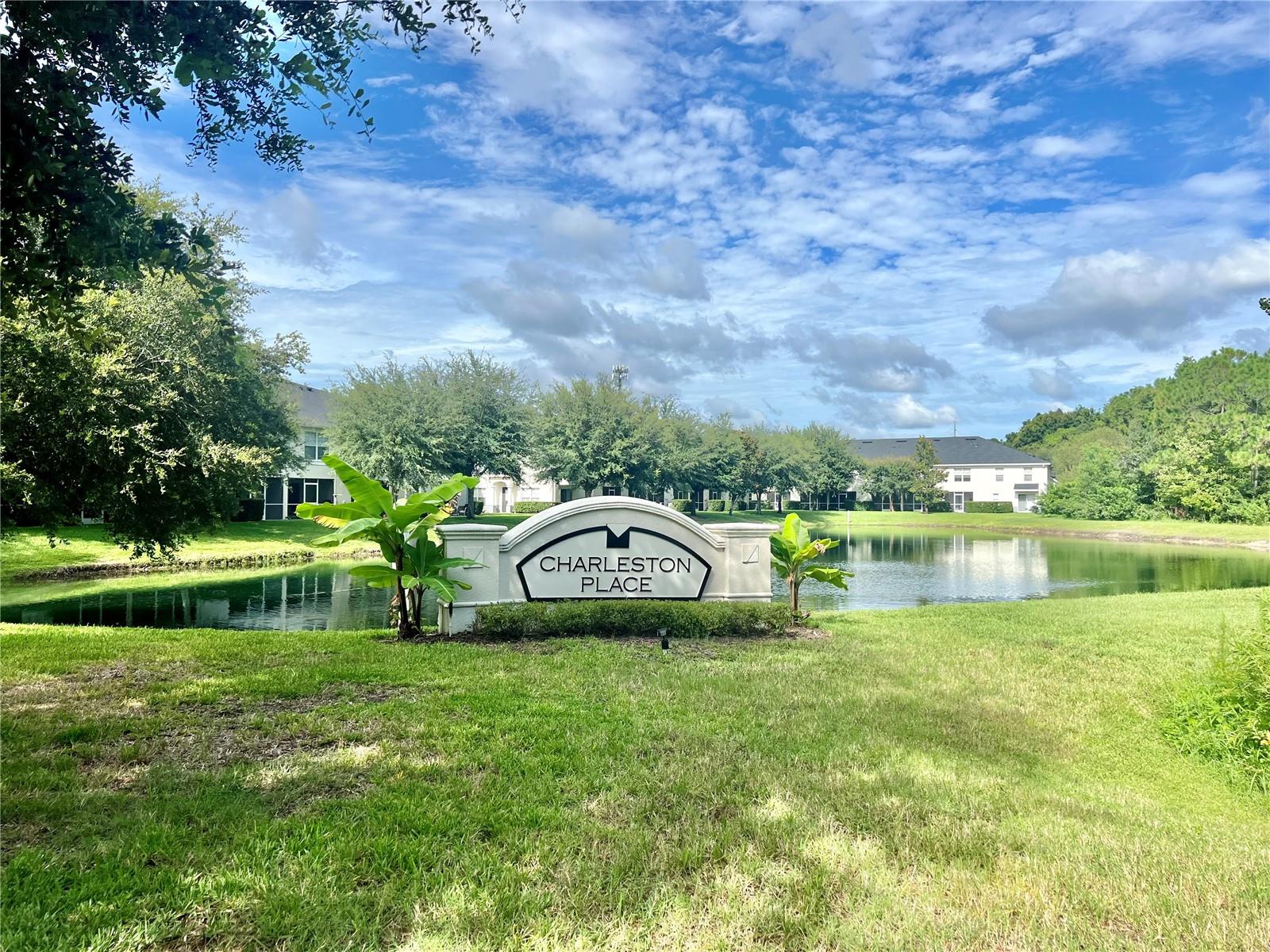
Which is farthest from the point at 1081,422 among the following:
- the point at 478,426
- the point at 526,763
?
the point at 526,763

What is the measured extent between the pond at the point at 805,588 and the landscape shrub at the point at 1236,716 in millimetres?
8486

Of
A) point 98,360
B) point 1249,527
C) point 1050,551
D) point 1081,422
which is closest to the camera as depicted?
point 98,360

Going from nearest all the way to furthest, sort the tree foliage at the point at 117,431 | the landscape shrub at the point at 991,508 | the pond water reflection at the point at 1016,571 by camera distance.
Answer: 1. the tree foliage at the point at 117,431
2. the pond water reflection at the point at 1016,571
3. the landscape shrub at the point at 991,508

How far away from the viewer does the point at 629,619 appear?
7773 millimetres

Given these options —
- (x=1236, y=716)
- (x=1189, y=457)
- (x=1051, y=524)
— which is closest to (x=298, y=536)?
(x=1236, y=716)

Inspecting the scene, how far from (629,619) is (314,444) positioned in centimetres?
3495

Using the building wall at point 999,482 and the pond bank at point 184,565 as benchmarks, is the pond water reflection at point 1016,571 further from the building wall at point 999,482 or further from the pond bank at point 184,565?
the building wall at point 999,482

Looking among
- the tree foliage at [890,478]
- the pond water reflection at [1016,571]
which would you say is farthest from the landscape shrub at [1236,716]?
the tree foliage at [890,478]

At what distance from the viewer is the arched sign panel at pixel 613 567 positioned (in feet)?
26.3

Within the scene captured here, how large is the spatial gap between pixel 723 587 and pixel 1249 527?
39.7m

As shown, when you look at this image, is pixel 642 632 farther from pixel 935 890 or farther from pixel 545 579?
pixel 935 890

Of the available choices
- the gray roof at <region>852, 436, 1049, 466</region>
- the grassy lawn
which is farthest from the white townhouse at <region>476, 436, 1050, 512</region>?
the grassy lawn

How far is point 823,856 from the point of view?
278 centimetres

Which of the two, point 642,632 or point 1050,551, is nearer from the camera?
point 642,632
